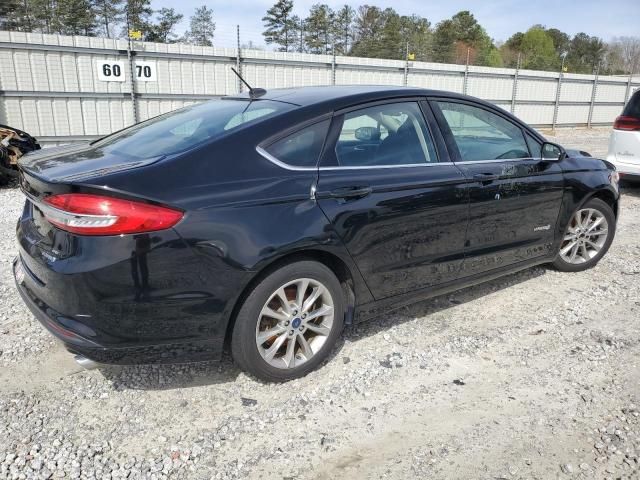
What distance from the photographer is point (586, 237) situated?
4777 mm

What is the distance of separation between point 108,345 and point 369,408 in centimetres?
138

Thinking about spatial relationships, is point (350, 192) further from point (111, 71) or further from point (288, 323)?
point (111, 71)

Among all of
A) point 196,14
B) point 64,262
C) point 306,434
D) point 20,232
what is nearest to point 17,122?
point 20,232

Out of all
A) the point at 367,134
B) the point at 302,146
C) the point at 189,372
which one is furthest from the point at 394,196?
the point at 189,372

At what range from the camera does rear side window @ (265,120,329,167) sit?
2844 millimetres

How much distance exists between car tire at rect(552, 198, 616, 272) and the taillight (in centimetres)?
384

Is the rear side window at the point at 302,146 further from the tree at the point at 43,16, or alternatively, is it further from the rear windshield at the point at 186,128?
the tree at the point at 43,16

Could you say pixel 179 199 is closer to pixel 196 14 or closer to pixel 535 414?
pixel 535 414

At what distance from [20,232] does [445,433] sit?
2531mm

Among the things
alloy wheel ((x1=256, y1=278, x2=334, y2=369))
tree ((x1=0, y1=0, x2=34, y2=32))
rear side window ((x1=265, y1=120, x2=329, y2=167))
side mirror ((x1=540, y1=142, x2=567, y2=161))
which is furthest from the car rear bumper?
tree ((x1=0, y1=0, x2=34, y2=32))

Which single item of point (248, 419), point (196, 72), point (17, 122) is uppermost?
point (196, 72)

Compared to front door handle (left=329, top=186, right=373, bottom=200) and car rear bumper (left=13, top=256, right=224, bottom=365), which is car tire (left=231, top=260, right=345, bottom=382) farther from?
front door handle (left=329, top=186, right=373, bottom=200)

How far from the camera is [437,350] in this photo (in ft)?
11.2

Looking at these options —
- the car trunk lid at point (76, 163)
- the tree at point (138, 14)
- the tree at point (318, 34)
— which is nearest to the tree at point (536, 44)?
the tree at point (318, 34)
